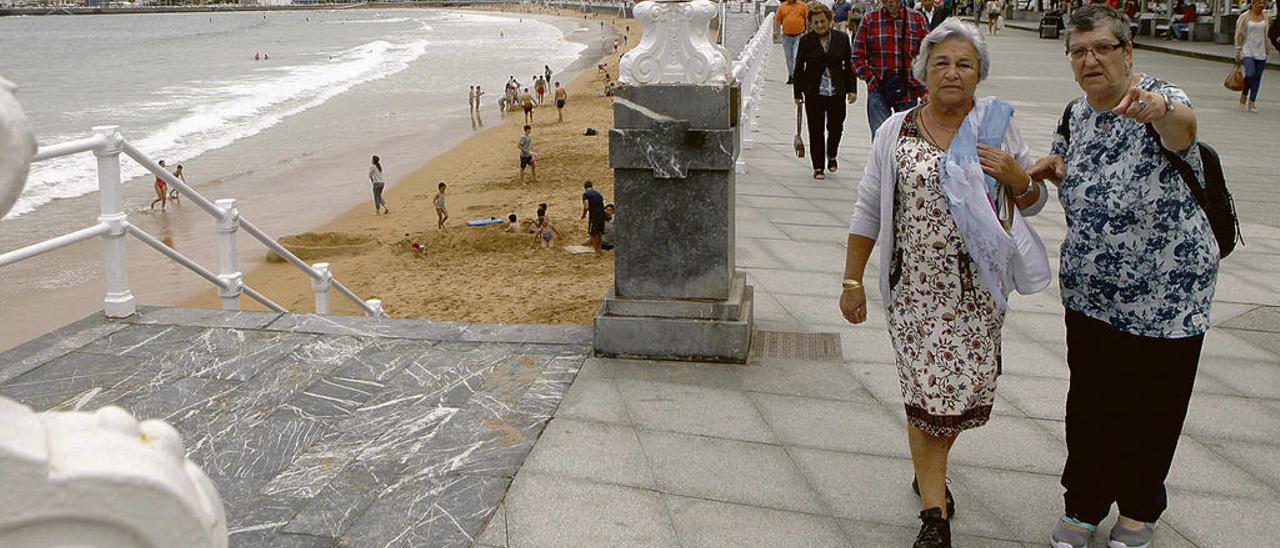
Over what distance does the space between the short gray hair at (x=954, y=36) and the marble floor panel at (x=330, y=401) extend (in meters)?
1.73

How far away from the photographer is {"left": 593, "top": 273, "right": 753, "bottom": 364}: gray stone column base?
4.30 m

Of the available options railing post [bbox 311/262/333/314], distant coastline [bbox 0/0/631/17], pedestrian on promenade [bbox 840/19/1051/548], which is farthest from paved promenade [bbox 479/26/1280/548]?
distant coastline [bbox 0/0/631/17]

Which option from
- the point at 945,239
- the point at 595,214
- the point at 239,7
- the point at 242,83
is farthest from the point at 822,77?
the point at 239,7

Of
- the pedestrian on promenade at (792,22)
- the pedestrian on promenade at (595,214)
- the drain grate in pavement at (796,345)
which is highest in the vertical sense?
Answer: the pedestrian on promenade at (792,22)

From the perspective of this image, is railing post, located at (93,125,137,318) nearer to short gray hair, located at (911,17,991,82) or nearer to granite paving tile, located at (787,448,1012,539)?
granite paving tile, located at (787,448,1012,539)

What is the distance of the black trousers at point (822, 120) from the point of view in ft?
27.4

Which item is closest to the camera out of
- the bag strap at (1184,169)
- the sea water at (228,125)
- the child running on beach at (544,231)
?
the bag strap at (1184,169)

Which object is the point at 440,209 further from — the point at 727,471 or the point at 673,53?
the point at 727,471

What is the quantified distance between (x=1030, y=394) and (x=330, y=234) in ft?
38.7

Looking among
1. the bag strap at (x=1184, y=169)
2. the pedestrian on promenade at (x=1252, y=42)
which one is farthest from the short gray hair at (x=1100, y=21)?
the pedestrian on promenade at (x=1252, y=42)

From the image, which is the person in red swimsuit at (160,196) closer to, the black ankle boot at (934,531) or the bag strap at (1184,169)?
the black ankle boot at (934,531)

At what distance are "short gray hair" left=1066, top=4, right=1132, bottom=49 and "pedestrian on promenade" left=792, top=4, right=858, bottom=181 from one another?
5.62 metres

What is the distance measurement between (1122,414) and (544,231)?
30.5 ft

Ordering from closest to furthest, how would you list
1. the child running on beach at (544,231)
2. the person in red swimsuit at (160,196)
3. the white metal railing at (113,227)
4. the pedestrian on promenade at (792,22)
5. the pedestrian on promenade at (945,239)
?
the pedestrian on promenade at (945,239) → the white metal railing at (113,227) → the child running on beach at (544,231) → the pedestrian on promenade at (792,22) → the person in red swimsuit at (160,196)
